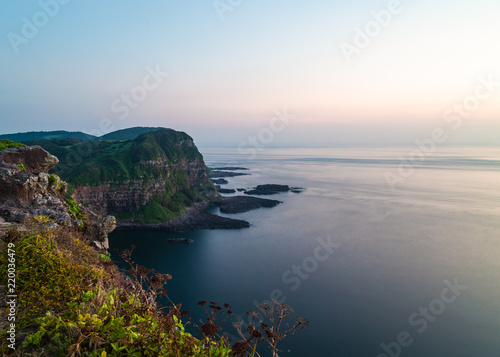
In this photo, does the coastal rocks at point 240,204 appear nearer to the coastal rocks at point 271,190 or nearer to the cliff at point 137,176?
the cliff at point 137,176

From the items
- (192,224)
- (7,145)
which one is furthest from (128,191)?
(7,145)

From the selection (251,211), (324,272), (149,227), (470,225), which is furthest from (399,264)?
(149,227)

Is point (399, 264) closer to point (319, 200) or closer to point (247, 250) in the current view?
point (247, 250)
